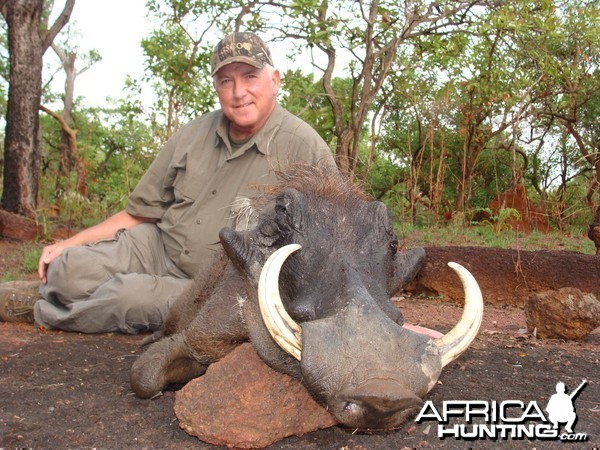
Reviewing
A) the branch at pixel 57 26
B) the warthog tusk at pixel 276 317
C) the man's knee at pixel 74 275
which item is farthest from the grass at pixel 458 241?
the warthog tusk at pixel 276 317

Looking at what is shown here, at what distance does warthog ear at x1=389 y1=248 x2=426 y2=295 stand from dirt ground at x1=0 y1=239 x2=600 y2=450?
466mm

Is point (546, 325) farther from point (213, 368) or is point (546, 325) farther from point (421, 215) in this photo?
point (421, 215)

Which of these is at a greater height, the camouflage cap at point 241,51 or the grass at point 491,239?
the camouflage cap at point 241,51

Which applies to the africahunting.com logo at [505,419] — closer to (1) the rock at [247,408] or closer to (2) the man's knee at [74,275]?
(1) the rock at [247,408]

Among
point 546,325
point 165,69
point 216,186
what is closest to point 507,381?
point 546,325

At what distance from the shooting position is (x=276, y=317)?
2.05 metres

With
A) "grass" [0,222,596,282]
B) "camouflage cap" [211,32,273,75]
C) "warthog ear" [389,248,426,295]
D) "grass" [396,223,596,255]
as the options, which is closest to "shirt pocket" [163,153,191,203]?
"camouflage cap" [211,32,273,75]

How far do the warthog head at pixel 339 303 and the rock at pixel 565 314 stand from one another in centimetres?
145

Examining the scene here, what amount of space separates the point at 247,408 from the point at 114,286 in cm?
185

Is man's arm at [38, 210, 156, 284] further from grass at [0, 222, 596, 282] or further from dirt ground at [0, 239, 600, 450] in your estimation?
grass at [0, 222, 596, 282]

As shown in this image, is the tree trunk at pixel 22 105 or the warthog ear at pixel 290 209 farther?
the tree trunk at pixel 22 105

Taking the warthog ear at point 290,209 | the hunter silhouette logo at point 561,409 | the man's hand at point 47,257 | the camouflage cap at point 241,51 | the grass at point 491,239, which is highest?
the camouflage cap at point 241,51

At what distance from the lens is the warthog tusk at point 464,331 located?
2094mm

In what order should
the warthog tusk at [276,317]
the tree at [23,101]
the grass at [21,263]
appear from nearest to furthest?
1. the warthog tusk at [276,317]
2. the grass at [21,263]
3. the tree at [23,101]
